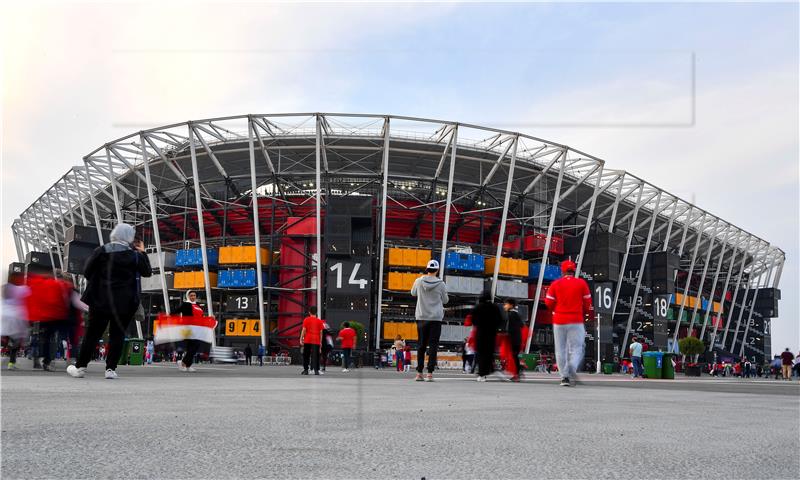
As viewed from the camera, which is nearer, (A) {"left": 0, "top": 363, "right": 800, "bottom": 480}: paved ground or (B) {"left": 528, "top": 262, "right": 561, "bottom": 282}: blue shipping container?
(A) {"left": 0, "top": 363, "right": 800, "bottom": 480}: paved ground

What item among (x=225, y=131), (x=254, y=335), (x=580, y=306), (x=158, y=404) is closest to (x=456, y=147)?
(x=225, y=131)

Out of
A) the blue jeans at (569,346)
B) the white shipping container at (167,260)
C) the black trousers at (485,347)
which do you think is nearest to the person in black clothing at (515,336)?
the black trousers at (485,347)

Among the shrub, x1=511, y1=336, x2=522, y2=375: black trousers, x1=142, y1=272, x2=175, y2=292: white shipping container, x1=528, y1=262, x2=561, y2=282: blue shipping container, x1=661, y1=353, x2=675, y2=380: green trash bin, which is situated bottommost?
the shrub

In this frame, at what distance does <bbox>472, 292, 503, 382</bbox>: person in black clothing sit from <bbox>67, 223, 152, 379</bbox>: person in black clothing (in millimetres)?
5311

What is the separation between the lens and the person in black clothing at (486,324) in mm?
11648

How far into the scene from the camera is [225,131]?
153 ft

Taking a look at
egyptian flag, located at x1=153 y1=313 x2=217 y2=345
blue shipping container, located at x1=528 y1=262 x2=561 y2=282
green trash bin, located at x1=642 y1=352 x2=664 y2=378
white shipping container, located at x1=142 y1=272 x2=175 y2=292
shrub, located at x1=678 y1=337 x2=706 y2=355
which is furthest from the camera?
shrub, located at x1=678 y1=337 x2=706 y2=355

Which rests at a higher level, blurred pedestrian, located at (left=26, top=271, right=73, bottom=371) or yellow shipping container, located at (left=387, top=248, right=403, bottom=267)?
yellow shipping container, located at (left=387, top=248, right=403, bottom=267)

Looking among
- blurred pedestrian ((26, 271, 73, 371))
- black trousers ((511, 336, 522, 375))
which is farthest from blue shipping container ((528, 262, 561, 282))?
blurred pedestrian ((26, 271, 73, 371))

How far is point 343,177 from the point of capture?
5088 centimetres

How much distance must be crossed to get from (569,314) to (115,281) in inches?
241

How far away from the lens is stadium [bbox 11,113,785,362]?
4684 centimetres

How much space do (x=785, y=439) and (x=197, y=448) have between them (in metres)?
3.14

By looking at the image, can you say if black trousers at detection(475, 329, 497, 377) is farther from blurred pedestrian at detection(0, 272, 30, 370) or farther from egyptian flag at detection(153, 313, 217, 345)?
blurred pedestrian at detection(0, 272, 30, 370)
